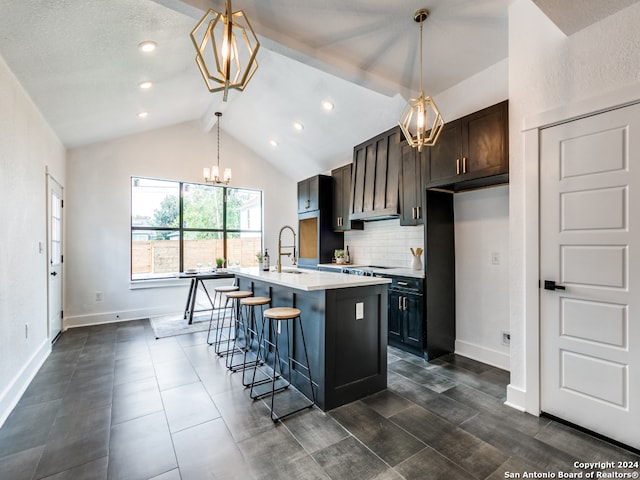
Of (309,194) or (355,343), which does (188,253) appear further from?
(355,343)

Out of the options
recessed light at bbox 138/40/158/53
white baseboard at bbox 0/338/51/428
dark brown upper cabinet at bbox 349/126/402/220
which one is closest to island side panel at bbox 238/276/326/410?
dark brown upper cabinet at bbox 349/126/402/220

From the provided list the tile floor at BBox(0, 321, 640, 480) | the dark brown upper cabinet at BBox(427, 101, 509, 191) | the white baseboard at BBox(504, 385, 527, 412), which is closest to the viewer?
the tile floor at BBox(0, 321, 640, 480)

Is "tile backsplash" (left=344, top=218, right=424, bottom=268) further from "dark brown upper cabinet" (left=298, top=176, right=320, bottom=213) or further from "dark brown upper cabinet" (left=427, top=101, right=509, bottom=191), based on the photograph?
"dark brown upper cabinet" (left=427, top=101, right=509, bottom=191)

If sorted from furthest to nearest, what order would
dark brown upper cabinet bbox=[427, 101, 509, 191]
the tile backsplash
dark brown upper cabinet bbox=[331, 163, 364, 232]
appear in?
1. dark brown upper cabinet bbox=[331, 163, 364, 232]
2. the tile backsplash
3. dark brown upper cabinet bbox=[427, 101, 509, 191]

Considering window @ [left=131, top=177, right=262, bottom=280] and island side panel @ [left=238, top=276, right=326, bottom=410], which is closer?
island side panel @ [left=238, top=276, right=326, bottom=410]

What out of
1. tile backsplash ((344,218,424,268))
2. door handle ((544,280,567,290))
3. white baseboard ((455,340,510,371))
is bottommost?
white baseboard ((455,340,510,371))

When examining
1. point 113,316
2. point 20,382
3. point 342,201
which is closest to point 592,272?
point 342,201

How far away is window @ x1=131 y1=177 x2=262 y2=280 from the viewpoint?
5590 millimetres

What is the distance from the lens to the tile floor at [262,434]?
1.79 m

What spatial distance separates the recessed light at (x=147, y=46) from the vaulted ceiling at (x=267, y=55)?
0.05 m

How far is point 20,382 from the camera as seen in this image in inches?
106

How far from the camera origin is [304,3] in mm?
2350

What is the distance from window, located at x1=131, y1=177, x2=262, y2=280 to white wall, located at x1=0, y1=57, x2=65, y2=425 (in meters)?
1.95

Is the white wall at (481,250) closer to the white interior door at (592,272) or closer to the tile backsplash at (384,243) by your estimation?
the tile backsplash at (384,243)
